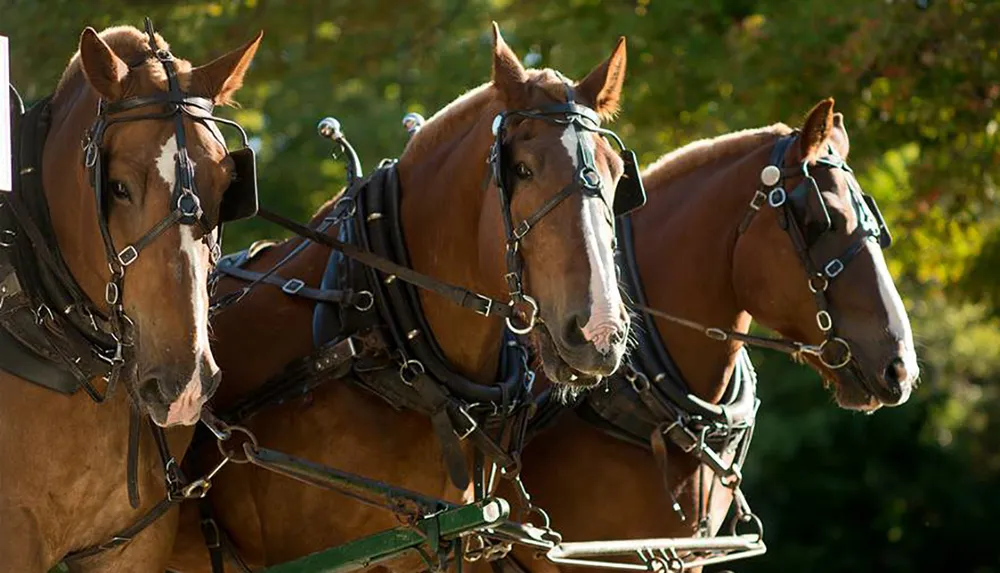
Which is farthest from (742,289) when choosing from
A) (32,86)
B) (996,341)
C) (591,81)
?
(996,341)

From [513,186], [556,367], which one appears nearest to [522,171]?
[513,186]

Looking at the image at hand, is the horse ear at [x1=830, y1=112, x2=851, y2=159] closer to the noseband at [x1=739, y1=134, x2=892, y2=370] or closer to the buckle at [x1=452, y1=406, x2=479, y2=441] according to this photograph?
the noseband at [x1=739, y1=134, x2=892, y2=370]

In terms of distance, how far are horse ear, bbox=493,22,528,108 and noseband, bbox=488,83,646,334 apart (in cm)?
5

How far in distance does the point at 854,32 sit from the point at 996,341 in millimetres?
8776

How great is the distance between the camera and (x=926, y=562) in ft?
44.5

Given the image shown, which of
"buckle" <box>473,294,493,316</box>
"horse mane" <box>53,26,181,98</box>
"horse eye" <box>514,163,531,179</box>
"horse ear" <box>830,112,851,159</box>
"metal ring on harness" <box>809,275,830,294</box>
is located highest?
"horse mane" <box>53,26,181,98</box>

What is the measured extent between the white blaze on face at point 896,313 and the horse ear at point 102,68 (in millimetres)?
2474

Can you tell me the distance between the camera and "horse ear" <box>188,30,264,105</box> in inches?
153

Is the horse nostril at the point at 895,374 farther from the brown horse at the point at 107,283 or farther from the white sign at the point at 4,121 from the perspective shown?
the white sign at the point at 4,121

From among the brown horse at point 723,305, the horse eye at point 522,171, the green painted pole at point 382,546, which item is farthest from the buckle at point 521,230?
the brown horse at point 723,305

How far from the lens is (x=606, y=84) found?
4.42m

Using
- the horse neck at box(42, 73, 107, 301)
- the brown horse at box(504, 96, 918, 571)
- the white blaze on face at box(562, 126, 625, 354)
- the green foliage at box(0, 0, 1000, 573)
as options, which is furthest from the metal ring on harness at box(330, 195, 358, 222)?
the green foliage at box(0, 0, 1000, 573)

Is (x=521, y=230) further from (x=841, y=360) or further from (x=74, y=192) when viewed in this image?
(x=841, y=360)

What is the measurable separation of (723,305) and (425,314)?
1187 millimetres
